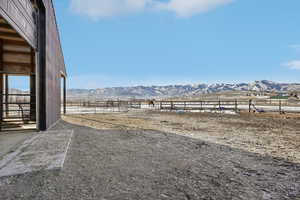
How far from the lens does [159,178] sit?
2.99 m

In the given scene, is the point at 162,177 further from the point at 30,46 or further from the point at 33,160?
the point at 30,46

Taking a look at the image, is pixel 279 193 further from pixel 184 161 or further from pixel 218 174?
pixel 184 161

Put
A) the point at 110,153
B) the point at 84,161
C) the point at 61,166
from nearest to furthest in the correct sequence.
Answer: the point at 61,166
the point at 84,161
the point at 110,153

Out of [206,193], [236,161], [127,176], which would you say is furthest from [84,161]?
[236,161]

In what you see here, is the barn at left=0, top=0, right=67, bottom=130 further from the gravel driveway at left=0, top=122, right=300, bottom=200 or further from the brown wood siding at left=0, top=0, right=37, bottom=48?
the gravel driveway at left=0, top=122, right=300, bottom=200

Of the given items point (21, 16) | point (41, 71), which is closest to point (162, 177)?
point (21, 16)

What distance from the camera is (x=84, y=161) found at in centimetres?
370

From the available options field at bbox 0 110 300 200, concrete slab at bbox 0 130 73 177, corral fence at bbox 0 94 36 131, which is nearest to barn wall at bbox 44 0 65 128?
corral fence at bbox 0 94 36 131

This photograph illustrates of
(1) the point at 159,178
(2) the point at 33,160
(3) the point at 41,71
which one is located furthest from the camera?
(3) the point at 41,71

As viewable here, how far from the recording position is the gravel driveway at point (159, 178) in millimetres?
2445

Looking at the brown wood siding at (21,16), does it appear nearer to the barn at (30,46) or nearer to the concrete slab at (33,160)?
the barn at (30,46)

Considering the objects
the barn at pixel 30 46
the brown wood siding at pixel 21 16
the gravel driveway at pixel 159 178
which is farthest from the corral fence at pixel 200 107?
the gravel driveway at pixel 159 178

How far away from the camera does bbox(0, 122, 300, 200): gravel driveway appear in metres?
2.45

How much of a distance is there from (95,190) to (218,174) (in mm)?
2179
